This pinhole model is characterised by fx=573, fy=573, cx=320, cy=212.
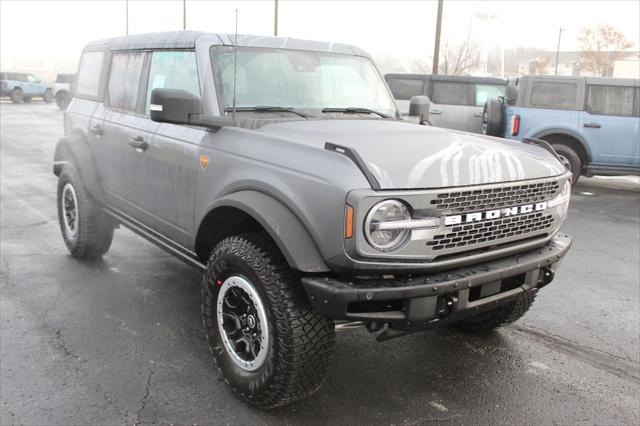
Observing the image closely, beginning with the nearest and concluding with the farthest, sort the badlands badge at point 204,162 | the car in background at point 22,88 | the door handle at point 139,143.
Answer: the badlands badge at point 204,162 < the door handle at point 139,143 < the car in background at point 22,88

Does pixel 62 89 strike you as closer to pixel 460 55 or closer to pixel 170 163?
pixel 460 55

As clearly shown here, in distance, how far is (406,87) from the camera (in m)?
13.4

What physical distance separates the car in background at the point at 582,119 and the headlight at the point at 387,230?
890cm

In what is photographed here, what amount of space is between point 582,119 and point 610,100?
0.63 meters

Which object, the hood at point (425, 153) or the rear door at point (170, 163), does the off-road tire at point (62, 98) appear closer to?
the rear door at point (170, 163)

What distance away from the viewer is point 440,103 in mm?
12992

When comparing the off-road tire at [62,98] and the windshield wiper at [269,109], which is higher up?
the off-road tire at [62,98]

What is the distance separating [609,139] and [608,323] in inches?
280

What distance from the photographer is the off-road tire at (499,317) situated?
149 inches

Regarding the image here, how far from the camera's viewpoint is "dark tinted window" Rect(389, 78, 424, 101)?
13.2 m

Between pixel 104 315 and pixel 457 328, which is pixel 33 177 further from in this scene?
pixel 457 328

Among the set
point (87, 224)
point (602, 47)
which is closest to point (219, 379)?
point (87, 224)

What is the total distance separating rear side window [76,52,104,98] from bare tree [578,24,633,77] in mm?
59614

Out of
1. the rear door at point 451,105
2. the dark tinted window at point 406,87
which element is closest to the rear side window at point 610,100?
the rear door at point 451,105
